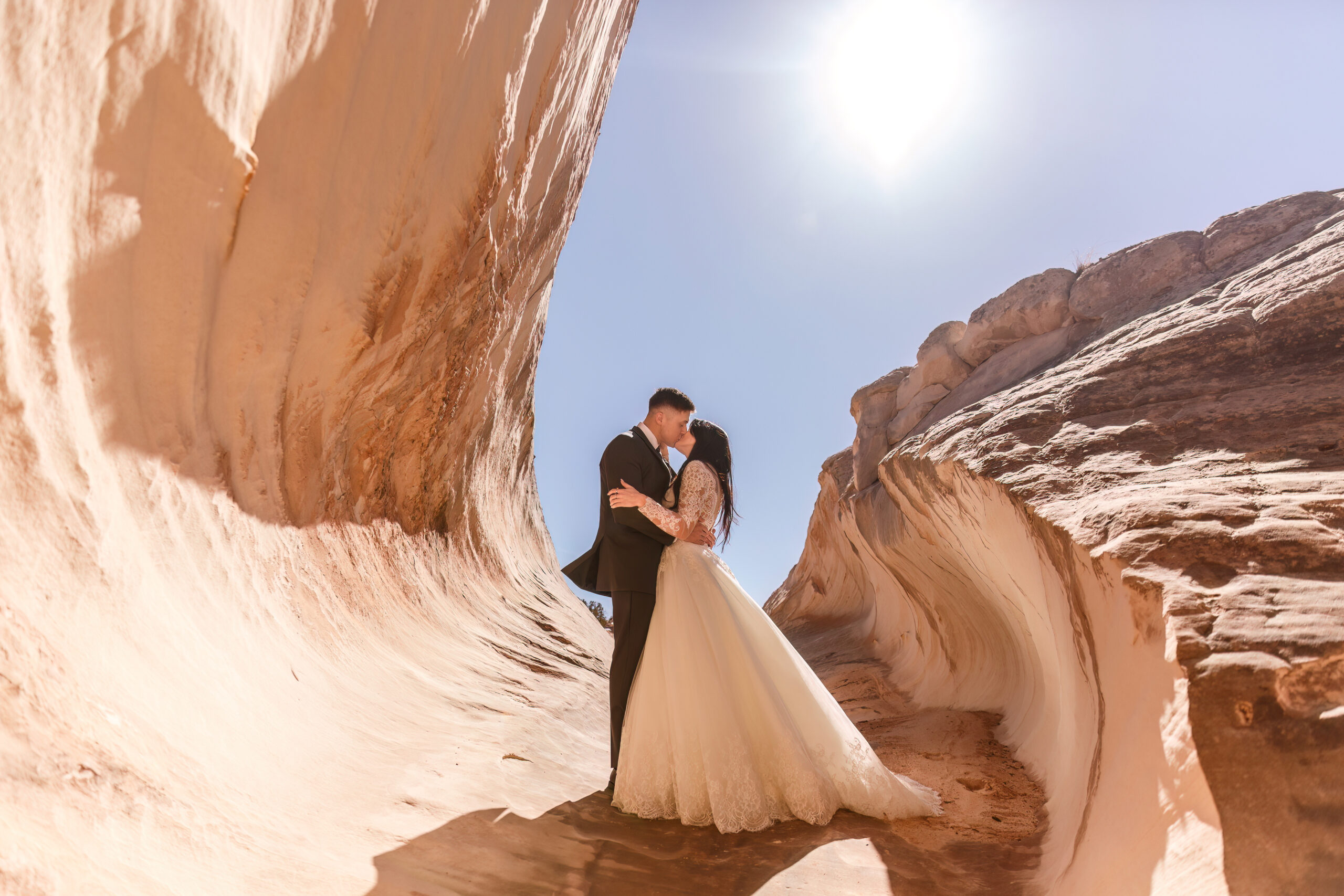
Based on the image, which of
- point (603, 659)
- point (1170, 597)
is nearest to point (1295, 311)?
point (1170, 597)

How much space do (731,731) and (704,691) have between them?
0.18 metres

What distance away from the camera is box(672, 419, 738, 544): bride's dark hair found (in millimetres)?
3271

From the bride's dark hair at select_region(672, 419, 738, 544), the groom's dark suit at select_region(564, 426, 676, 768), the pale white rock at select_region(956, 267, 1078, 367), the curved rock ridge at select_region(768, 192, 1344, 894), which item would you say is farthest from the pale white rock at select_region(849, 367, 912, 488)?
the groom's dark suit at select_region(564, 426, 676, 768)

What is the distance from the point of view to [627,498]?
3082mm

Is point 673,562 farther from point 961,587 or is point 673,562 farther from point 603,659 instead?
point 603,659

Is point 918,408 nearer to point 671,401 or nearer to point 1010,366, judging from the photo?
point 1010,366

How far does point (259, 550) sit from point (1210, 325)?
453cm

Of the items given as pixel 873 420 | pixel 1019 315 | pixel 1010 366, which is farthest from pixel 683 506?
pixel 873 420

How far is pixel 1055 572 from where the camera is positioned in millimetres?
2588

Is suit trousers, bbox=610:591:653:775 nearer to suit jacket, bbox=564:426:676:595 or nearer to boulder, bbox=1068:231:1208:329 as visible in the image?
suit jacket, bbox=564:426:676:595

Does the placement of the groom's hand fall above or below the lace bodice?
below

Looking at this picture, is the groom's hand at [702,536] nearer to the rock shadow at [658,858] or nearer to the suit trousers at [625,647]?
the suit trousers at [625,647]

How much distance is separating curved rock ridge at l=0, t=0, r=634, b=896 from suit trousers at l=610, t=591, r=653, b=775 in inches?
13.9

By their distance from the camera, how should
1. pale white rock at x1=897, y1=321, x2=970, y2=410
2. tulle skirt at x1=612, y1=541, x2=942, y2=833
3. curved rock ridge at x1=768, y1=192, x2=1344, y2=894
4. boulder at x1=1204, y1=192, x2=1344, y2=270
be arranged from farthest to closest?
pale white rock at x1=897, y1=321, x2=970, y2=410 → boulder at x1=1204, y1=192, x2=1344, y2=270 → tulle skirt at x1=612, y1=541, x2=942, y2=833 → curved rock ridge at x1=768, y1=192, x2=1344, y2=894
